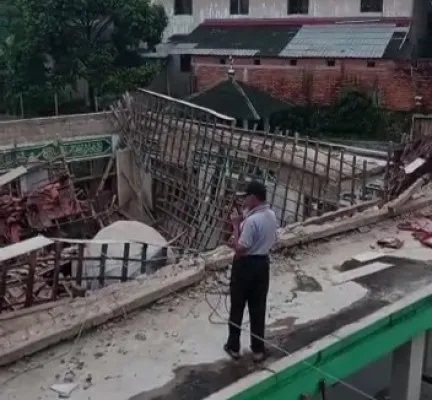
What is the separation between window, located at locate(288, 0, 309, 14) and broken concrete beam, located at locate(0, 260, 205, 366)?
20573 mm

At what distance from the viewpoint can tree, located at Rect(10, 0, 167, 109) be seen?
24.6 meters

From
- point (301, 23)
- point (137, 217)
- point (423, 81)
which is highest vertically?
point (301, 23)

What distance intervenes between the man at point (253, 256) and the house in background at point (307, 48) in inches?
677

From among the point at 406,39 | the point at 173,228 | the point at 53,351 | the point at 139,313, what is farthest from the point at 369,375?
the point at 406,39

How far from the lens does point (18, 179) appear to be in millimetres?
15141

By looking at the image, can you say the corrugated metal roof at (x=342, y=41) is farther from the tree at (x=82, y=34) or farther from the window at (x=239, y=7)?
the tree at (x=82, y=34)

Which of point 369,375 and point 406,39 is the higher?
point 406,39

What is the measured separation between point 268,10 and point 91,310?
22.2 m

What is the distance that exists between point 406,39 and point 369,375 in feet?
57.8

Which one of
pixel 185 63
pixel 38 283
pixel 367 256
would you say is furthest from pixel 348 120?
pixel 38 283

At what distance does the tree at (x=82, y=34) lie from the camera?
24625 mm

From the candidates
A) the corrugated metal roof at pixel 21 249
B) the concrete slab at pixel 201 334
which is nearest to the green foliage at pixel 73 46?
the concrete slab at pixel 201 334

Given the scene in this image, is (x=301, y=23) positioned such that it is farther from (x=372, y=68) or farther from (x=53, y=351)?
(x=53, y=351)

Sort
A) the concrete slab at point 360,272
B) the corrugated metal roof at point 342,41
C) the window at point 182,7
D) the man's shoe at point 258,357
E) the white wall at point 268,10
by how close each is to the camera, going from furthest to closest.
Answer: the window at point 182,7 < the white wall at point 268,10 < the corrugated metal roof at point 342,41 < the concrete slab at point 360,272 < the man's shoe at point 258,357
